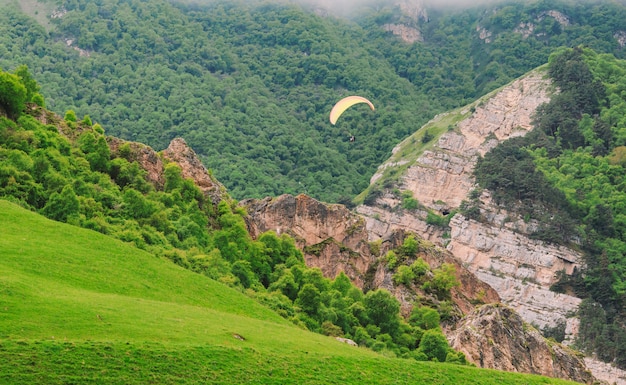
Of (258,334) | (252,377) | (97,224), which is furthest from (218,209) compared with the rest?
(252,377)

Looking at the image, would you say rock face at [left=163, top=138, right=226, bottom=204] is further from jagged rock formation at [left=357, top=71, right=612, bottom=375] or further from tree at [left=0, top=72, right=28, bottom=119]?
jagged rock formation at [left=357, top=71, right=612, bottom=375]

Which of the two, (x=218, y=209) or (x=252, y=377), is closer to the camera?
(x=252, y=377)

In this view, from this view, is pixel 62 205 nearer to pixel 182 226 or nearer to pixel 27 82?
pixel 182 226

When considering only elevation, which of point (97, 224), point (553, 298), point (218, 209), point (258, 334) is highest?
point (553, 298)

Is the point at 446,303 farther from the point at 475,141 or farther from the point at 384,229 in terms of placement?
the point at 475,141

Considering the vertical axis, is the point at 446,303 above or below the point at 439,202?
below

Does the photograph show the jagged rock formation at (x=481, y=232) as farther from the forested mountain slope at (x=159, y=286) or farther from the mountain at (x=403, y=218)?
the forested mountain slope at (x=159, y=286)
